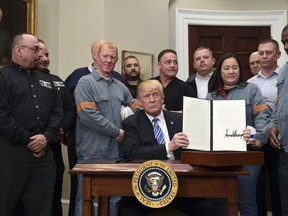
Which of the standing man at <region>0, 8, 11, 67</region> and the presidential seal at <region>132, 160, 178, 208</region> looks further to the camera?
the standing man at <region>0, 8, 11, 67</region>

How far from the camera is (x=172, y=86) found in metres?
3.69

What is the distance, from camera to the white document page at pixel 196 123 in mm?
2135

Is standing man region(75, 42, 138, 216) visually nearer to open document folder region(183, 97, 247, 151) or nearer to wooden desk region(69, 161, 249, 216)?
wooden desk region(69, 161, 249, 216)

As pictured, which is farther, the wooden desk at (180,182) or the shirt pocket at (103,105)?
the shirt pocket at (103,105)

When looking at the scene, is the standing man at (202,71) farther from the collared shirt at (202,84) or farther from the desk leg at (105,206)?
the desk leg at (105,206)

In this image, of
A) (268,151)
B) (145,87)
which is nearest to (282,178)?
(268,151)

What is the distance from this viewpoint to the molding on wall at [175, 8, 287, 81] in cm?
550

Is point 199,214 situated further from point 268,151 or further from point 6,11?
point 6,11

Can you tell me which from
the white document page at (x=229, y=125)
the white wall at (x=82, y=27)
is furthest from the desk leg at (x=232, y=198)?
the white wall at (x=82, y=27)

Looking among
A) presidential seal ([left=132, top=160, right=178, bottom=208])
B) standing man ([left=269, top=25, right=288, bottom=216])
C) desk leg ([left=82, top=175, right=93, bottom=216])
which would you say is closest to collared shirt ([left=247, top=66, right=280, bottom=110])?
standing man ([left=269, top=25, right=288, bottom=216])

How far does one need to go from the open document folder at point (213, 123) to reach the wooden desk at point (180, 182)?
0.13 metres

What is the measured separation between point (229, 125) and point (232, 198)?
0.36 meters

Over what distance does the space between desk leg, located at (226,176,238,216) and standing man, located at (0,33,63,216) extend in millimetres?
1316

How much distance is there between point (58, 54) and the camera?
4664mm
